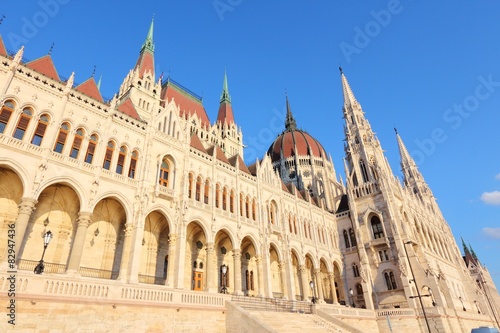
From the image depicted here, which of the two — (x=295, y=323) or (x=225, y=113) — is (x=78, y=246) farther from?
(x=225, y=113)

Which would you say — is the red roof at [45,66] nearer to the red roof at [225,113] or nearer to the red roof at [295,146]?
the red roof at [225,113]

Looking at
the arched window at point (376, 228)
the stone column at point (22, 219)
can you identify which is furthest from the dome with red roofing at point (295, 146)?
the stone column at point (22, 219)

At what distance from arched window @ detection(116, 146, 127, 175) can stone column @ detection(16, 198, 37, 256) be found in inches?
239

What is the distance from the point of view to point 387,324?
2806 cm

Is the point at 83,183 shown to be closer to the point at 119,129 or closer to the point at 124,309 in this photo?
the point at 119,129

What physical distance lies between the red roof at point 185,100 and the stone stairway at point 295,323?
28909mm

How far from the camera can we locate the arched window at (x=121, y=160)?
2149 cm

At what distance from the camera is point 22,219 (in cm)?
1546

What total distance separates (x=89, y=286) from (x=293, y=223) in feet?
80.9

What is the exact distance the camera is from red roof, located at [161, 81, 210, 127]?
42.0m

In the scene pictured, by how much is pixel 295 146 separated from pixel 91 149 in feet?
151

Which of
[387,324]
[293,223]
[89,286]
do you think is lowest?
[387,324]

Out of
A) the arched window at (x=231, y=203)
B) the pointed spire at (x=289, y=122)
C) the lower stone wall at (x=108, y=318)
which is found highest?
the pointed spire at (x=289, y=122)

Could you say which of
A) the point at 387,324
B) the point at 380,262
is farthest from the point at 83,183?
→ the point at 380,262
